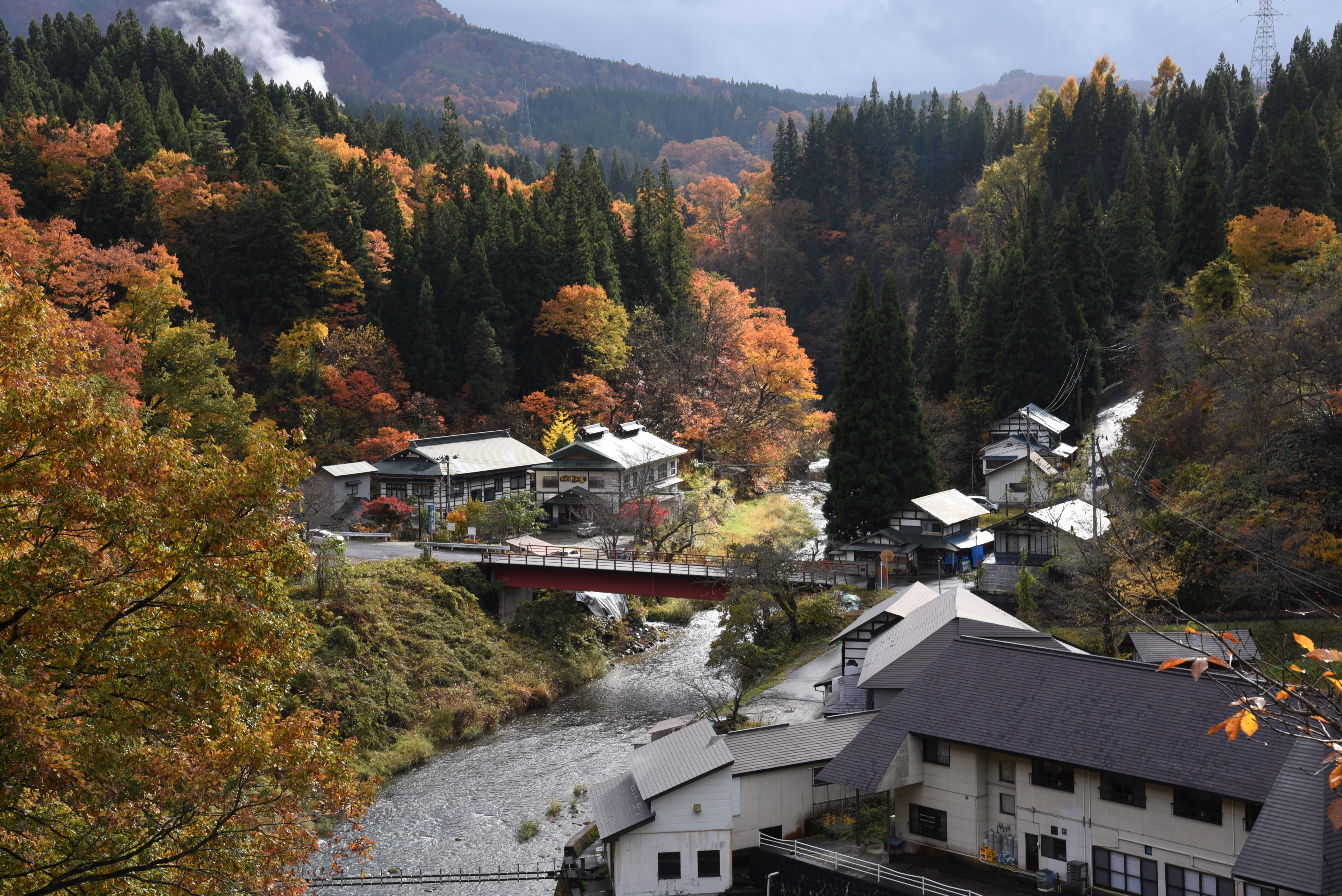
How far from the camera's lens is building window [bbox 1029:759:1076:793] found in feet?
56.8

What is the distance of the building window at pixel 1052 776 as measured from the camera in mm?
17312

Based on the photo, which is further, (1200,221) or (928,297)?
(928,297)

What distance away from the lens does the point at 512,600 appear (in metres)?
38.5

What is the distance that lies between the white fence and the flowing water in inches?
214

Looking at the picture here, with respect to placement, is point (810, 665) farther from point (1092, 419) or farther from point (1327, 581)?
point (1092, 419)

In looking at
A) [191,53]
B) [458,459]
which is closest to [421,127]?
[191,53]

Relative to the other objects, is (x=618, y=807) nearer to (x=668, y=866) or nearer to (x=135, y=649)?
(x=668, y=866)

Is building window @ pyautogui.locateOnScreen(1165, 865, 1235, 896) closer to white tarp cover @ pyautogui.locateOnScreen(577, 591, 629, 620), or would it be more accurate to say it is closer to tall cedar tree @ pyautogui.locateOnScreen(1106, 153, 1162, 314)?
white tarp cover @ pyautogui.locateOnScreen(577, 591, 629, 620)

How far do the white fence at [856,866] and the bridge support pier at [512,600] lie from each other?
Result: 20.7 meters

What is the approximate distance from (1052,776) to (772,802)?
17.4 ft

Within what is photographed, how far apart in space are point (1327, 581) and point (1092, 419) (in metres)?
32.2

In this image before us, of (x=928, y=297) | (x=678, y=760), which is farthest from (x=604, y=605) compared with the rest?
(x=928, y=297)

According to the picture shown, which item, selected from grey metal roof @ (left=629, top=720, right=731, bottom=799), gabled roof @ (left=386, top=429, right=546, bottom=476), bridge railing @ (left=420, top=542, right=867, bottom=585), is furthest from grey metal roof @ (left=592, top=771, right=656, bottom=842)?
gabled roof @ (left=386, top=429, right=546, bottom=476)

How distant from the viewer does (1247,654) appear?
1902 cm
